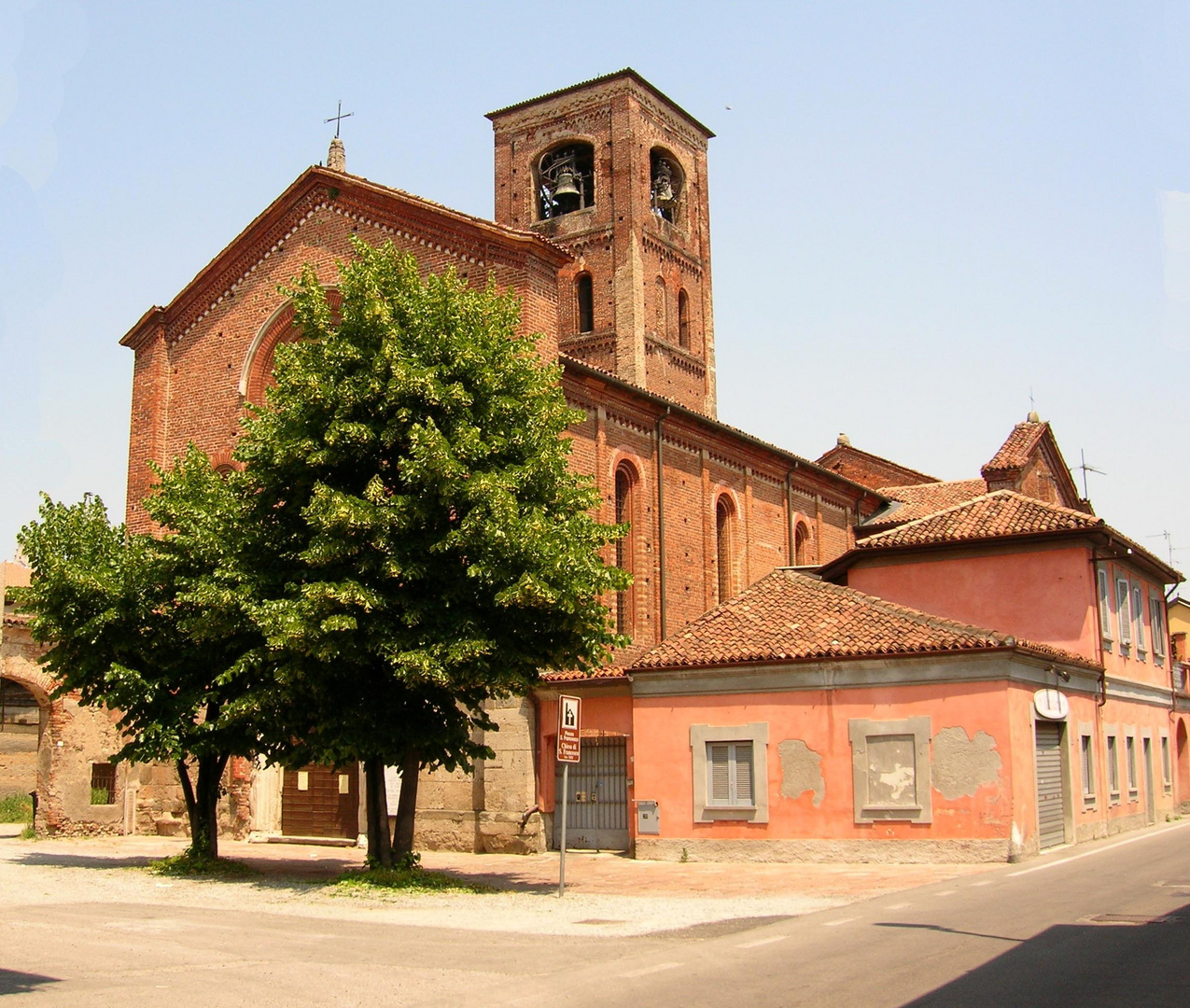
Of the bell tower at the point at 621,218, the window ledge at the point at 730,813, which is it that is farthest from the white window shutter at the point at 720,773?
the bell tower at the point at 621,218

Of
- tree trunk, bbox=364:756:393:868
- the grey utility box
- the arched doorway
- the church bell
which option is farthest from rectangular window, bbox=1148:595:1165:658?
the arched doorway

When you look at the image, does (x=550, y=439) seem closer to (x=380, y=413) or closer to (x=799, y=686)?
(x=380, y=413)

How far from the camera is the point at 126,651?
1891 centimetres

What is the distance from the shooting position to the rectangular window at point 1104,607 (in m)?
24.5

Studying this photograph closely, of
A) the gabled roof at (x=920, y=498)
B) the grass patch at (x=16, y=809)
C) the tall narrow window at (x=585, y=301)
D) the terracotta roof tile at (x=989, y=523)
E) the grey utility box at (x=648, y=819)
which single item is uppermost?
the tall narrow window at (x=585, y=301)

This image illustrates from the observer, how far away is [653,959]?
10.5m

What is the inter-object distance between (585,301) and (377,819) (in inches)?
1193

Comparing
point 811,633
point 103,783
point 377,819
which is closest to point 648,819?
point 811,633

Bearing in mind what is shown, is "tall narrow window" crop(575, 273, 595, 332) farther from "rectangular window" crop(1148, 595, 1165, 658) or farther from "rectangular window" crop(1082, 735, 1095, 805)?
"rectangular window" crop(1082, 735, 1095, 805)

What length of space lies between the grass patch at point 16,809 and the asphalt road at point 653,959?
864 inches

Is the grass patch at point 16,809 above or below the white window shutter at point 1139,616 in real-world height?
below

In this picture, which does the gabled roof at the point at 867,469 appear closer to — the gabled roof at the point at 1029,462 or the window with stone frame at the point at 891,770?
the gabled roof at the point at 1029,462

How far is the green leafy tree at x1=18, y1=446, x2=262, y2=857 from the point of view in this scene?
59.6ft

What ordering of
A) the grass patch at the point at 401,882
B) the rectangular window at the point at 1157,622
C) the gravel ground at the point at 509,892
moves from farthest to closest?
the rectangular window at the point at 1157,622
the grass patch at the point at 401,882
the gravel ground at the point at 509,892
